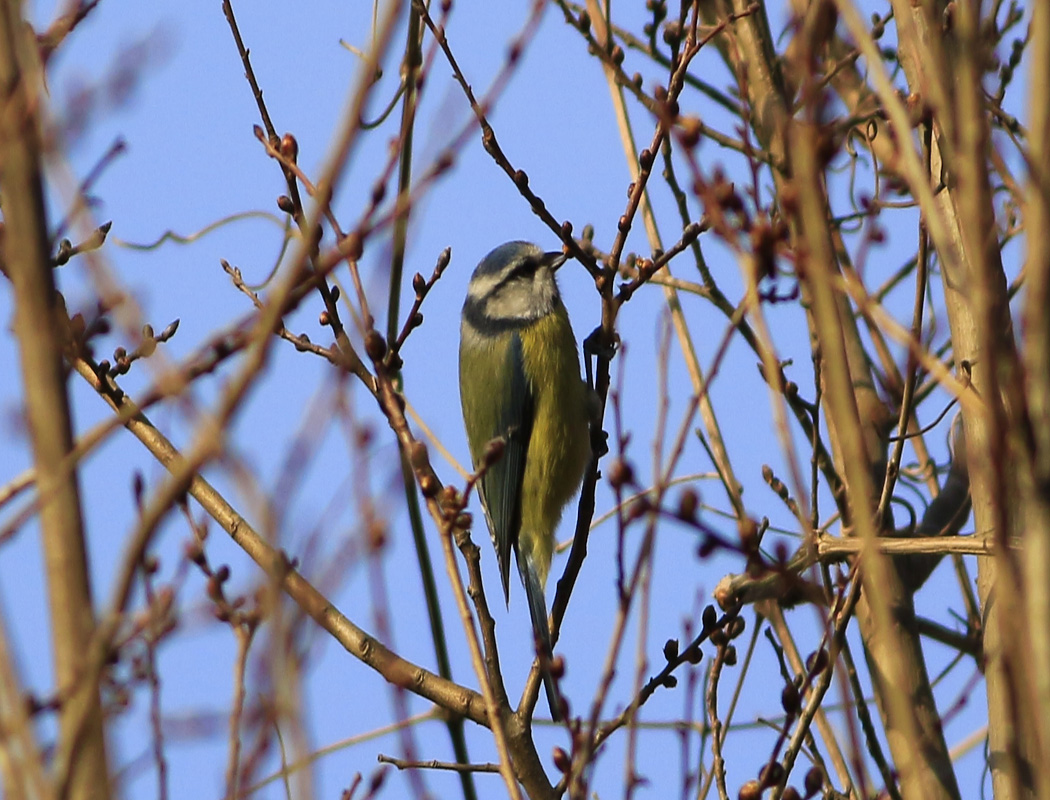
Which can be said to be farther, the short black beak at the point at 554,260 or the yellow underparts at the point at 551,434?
the short black beak at the point at 554,260

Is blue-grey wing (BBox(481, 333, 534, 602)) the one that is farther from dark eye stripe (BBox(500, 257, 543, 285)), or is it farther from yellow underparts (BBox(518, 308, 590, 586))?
dark eye stripe (BBox(500, 257, 543, 285))

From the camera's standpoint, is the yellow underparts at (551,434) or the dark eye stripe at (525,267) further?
the dark eye stripe at (525,267)

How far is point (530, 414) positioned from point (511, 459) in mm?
191

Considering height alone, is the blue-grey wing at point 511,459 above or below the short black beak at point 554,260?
below

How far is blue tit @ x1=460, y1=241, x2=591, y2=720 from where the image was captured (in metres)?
4.85

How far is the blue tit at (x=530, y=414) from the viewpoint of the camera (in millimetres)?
4852

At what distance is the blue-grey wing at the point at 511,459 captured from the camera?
4.86 m

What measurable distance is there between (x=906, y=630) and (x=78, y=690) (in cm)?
272

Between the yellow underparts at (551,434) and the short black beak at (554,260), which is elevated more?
the short black beak at (554,260)

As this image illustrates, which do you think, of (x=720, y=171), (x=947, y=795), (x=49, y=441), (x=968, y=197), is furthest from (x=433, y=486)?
(x=947, y=795)

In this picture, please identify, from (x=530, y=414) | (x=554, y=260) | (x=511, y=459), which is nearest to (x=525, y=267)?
(x=554, y=260)

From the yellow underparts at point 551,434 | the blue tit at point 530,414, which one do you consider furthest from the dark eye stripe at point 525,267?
the yellow underparts at point 551,434

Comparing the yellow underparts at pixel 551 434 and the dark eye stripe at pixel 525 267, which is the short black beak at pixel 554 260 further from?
the yellow underparts at pixel 551 434

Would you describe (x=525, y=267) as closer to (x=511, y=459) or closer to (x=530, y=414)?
(x=530, y=414)
